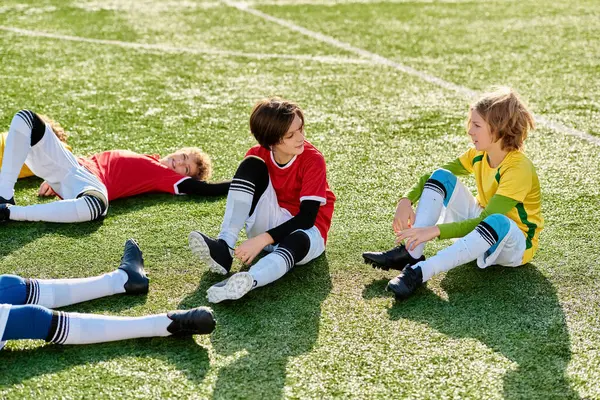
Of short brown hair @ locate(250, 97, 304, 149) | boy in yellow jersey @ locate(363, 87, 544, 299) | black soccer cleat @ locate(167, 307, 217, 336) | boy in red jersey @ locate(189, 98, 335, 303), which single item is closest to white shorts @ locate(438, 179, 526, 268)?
boy in yellow jersey @ locate(363, 87, 544, 299)

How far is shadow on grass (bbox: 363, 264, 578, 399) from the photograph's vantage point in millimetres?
3188

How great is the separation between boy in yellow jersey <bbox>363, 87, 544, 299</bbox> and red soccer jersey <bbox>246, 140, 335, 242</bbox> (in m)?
0.34

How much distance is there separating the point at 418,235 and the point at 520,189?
533 mm

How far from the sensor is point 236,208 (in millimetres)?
4113

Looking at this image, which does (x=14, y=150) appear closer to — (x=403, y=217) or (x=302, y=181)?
(x=302, y=181)

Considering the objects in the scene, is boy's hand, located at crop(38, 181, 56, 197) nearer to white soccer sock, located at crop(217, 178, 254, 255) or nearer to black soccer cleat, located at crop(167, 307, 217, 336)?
white soccer sock, located at crop(217, 178, 254, 255)

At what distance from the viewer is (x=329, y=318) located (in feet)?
12.1

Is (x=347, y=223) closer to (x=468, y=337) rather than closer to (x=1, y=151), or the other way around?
(x=468, y=337)

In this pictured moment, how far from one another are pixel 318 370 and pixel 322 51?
5.57 m

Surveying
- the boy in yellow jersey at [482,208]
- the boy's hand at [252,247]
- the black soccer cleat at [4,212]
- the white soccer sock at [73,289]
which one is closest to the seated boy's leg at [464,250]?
the boy in yellow jersey at [482,208]

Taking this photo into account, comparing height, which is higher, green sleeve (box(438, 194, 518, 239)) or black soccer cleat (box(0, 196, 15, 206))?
green sleeve (box(438, 194, 518, 239))

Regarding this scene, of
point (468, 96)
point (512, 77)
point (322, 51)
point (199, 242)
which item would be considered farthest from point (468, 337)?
point (322, 51)

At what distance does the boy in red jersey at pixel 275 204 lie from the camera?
13.0 feet

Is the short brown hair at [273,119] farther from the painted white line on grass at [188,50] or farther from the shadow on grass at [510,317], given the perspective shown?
the painted white line on grass at [188,50]
